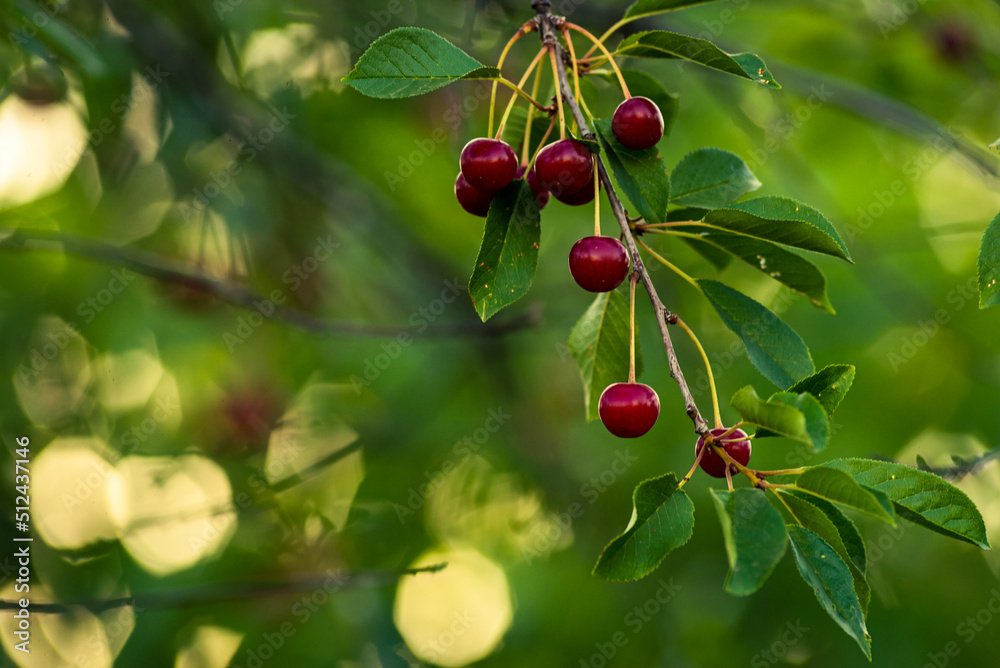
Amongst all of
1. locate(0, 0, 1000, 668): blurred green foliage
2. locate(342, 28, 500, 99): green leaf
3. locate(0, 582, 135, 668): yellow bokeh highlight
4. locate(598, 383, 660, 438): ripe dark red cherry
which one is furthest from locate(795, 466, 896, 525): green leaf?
locate(0, 582, 135, 668): yellow bokeh highlight

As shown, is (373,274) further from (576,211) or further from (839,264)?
(839,264)

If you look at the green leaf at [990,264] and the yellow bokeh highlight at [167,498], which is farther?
the yellow bokeh highlight at [167,498]

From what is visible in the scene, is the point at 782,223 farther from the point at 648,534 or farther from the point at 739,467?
the point at 648,534

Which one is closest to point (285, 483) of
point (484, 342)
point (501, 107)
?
point (484, 342)

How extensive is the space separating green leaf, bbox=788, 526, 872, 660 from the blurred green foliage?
2.02 meters

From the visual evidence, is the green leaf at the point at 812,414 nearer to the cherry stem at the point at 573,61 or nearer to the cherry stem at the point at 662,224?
the cherry stem at the point at 662,224

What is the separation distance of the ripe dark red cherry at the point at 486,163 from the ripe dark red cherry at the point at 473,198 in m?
0.07

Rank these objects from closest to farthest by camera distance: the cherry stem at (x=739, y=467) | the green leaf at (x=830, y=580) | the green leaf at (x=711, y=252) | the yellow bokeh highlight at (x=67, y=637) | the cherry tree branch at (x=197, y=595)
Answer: the green leaf at (x=830, y=580), the cherry stem at (x=739, y=467), the green leaf at (x=711, y=252), the cherry tree branch at (x=197, y=595), the yellow bokeh highlight at (x=67, y=637)

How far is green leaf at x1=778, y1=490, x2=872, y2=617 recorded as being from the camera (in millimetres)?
1104

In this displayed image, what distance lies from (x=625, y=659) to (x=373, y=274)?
2.61 meters

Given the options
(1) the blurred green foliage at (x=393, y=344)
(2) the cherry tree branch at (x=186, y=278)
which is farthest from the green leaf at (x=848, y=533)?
(1) the blurred green foliage at (x=393, y=344)

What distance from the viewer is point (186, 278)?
92.4 inches

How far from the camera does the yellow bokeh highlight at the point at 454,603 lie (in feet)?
14.2

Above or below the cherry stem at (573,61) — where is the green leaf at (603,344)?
below
